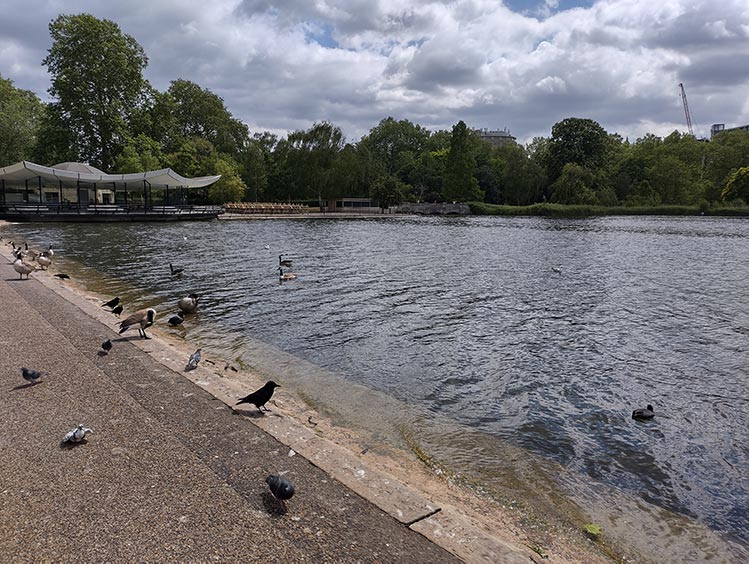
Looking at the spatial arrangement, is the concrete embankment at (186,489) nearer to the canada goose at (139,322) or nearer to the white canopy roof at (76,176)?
the canada goose at (139,322)

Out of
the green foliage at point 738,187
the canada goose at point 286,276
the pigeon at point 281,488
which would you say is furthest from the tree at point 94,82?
the green foliage at point 738,187

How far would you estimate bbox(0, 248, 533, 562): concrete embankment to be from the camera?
363 cm

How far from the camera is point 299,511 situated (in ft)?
13.4

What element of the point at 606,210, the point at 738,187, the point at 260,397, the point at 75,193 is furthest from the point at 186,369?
the point at 738,187

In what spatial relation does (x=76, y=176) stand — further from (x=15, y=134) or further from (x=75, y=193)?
(x=15, y=134)

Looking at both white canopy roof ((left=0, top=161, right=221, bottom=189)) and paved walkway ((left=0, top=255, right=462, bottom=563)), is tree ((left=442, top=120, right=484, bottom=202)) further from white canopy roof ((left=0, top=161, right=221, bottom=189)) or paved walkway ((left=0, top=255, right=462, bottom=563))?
paved walkway ((left=0, top=255, right=462, bottom=563))

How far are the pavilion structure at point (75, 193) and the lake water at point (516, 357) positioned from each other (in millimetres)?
29848

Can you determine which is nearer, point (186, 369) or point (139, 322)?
point (186, 369)

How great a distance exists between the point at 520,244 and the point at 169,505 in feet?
126

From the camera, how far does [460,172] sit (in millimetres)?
103938

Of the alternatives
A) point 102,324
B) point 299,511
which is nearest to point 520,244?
point 102,324

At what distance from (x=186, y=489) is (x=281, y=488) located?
0.89 meters

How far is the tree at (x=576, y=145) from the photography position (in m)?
104

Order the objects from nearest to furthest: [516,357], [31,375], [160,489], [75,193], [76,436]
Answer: [160,489] < [76,436] < [31,375] < [516,357] < [75,193]
